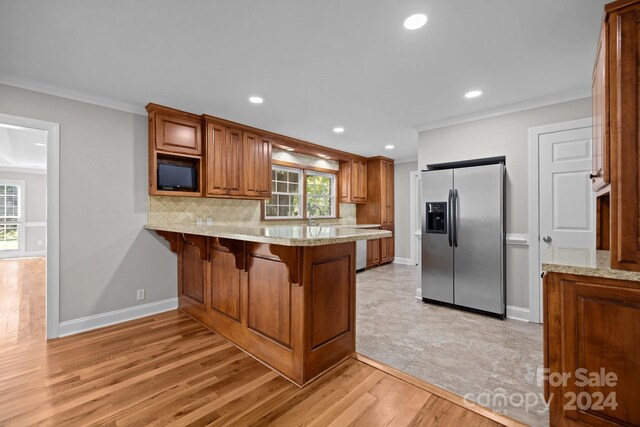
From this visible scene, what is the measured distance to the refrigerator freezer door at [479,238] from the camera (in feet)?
10.9

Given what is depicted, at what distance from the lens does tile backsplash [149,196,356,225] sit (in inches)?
139

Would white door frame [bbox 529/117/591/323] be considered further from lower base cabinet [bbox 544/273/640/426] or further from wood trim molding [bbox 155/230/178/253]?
wood trim molding [bbox 155/230/178/253]

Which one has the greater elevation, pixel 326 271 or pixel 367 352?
pixel 326 271

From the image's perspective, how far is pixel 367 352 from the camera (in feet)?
8.23

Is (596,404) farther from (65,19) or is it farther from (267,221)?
(267,221)

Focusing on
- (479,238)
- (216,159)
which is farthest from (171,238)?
(479,238)

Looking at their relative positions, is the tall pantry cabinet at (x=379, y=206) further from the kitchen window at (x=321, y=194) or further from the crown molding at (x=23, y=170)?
the crown molding at (x=23, y=170)

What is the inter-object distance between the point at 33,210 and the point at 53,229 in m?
7.24

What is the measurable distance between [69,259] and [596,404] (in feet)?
13.9

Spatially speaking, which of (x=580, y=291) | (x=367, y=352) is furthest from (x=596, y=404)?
(x=367, y=352)

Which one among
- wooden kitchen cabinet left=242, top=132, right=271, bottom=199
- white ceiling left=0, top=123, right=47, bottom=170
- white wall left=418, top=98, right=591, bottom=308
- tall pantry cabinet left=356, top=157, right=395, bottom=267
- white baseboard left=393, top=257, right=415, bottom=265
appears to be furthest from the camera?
white baseboard left=393, top=257, right=415, bottom=265

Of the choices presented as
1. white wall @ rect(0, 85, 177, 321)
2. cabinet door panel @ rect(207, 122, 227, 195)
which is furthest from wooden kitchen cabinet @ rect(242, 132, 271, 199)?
white wall @ rect(0, 85, 177, 321)

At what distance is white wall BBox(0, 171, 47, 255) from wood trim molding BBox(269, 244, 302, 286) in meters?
9.15

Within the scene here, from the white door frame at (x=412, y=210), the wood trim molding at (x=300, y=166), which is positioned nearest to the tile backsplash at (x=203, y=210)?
the wood trim molding at (x=300, y=166)
